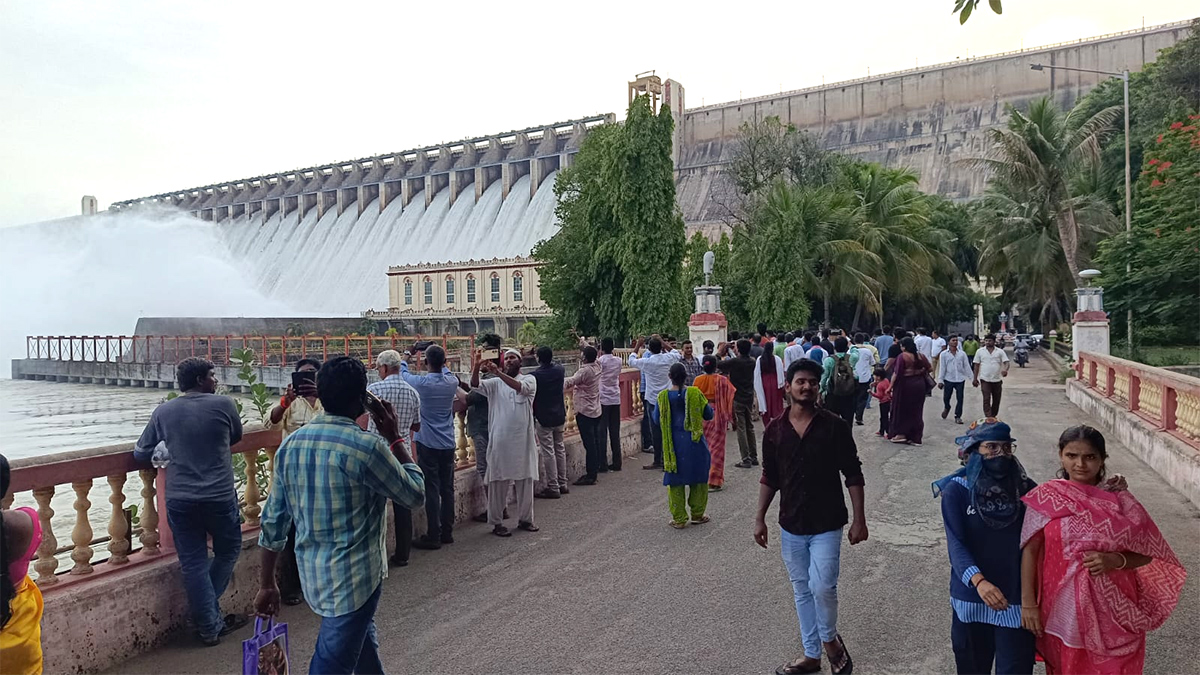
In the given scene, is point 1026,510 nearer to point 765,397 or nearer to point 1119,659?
point 1119,659

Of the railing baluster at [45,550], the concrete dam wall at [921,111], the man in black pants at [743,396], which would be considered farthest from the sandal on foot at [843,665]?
the concrete dam wall at [921,111]

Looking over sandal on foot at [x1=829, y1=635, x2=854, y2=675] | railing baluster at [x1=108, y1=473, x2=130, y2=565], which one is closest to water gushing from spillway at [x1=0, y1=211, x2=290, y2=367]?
railing baluster at [x1=108, y1=473, x2=130, y2=565]

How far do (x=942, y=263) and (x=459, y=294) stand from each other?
26.4m

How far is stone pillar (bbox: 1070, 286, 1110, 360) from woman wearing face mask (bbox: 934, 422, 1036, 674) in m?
19.3

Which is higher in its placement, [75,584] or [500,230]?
[500,230]

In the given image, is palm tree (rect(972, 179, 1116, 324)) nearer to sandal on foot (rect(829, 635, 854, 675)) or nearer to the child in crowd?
the child in crowd

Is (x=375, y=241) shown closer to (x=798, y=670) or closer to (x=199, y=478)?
(x=199, y=478)

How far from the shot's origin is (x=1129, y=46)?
5941cm

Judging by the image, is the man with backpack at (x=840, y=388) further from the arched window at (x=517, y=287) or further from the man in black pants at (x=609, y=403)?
the arched window at (x=517, y=287)

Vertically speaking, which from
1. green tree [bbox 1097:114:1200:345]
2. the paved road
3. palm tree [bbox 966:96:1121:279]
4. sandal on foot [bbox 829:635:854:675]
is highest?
palm tree [bbox 966:96:1121:279]

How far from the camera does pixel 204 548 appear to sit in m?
4.81

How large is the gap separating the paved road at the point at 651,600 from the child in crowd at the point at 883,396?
3662mm

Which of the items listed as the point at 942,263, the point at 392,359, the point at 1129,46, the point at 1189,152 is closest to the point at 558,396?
the point at 392,359

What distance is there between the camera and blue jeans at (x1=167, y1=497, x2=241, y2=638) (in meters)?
Answer: 4.70
